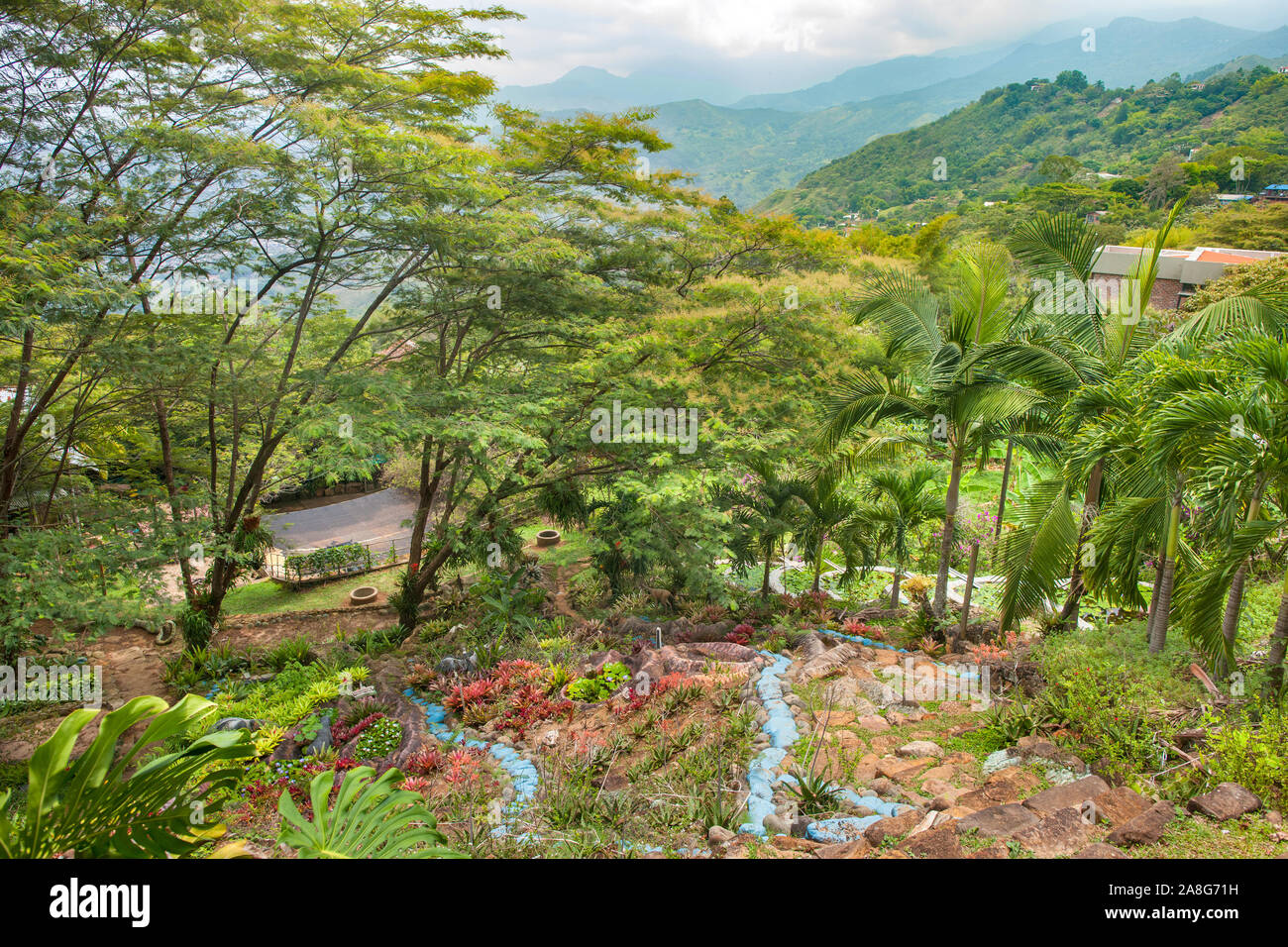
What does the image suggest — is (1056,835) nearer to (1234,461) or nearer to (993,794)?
(993,794)

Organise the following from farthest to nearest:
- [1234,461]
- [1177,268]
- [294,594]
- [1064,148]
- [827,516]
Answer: [1064,148] < [1177,268] < [294,594] < [827,516] < [1234,461]

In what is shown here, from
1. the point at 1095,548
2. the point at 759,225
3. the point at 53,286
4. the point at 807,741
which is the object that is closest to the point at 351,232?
the point at 53,286

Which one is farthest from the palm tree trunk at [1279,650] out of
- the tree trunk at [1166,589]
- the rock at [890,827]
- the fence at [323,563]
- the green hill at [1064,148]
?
the green hill at [1064,148]

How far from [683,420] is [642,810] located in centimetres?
550

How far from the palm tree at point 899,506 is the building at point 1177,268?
1480cm

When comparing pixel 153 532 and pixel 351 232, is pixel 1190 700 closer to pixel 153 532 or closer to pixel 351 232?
pixel 351 232

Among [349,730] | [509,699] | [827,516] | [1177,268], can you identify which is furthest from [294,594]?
[1177,268]

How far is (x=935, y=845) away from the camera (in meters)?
3.29

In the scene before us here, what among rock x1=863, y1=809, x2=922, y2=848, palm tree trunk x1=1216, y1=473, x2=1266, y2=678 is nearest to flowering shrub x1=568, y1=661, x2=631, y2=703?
rock x1=863, y1=809, x2=922, y2=848

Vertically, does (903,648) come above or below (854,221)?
below

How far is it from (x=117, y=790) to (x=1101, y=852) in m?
3.78

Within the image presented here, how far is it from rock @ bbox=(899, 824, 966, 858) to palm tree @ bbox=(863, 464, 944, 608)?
5.72 metres
